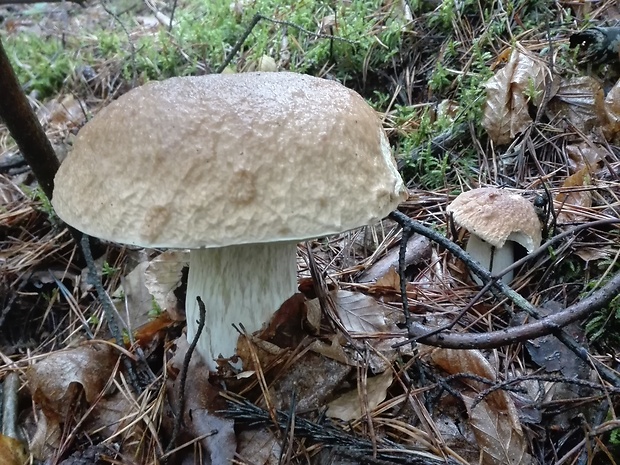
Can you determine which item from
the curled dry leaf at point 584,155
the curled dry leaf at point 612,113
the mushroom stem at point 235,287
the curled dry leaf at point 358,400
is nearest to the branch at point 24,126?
the mushroom stem at point 235,287

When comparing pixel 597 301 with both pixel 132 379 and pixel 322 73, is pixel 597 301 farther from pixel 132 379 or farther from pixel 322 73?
pixel 322 73

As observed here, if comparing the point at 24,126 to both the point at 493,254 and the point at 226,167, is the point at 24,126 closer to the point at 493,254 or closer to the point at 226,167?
the point at 226,167

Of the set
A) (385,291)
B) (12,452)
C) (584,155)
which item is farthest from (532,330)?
(12,452)

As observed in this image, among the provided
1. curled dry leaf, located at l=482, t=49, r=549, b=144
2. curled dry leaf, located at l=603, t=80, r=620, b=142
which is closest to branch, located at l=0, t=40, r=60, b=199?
curled dry leaf, located at l=482, t=49, r=549, b=144

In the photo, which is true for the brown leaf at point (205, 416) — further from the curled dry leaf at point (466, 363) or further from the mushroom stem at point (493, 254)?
the mushroom stem at point (493, 254)

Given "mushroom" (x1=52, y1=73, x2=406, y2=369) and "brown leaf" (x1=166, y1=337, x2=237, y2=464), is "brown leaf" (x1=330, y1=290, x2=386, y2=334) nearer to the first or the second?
"brown leaf" (x1=166, y1=337, x2=237, y2=464)

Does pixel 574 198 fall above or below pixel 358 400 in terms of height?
below

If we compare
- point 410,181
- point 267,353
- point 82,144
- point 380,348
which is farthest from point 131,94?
point 410,181
